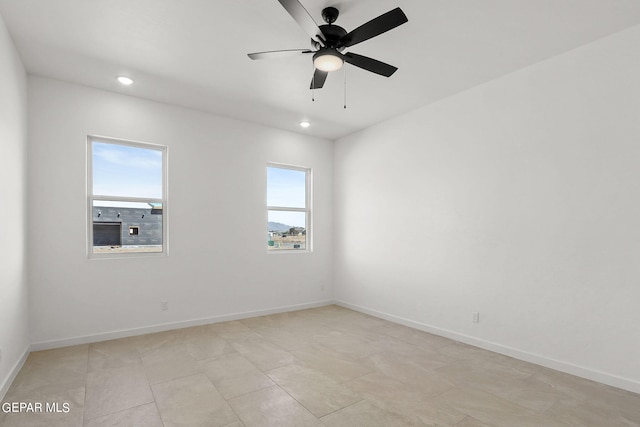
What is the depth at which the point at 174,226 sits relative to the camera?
4355 millimetres

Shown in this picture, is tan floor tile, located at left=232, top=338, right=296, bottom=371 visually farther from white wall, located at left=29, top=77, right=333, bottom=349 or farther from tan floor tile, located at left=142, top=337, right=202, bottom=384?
white wall, located at left=29, top=77, right=333, bottom=349

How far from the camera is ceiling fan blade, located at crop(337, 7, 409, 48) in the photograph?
2.11 m

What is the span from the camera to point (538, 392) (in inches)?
105

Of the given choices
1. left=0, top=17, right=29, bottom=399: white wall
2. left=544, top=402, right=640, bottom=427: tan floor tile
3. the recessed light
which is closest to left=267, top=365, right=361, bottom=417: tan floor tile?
left=544, top=402, right=640, bottom=427: tan floor tile

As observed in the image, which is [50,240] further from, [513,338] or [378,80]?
[513,338]

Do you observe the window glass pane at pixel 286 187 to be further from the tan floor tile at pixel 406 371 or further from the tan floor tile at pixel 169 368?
the tan floor tile at pixel 406 371

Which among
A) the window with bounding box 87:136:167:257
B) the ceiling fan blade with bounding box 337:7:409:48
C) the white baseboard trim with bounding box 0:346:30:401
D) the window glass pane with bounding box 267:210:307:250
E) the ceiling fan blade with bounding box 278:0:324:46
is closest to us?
the ceiling fan blade with bounding box 278:0:324:46

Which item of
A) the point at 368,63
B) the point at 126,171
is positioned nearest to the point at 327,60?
the point at 368,63

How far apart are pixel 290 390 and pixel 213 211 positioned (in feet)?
8.88

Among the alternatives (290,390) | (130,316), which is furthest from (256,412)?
(130,316)

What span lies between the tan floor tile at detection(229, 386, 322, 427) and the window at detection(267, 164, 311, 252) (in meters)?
2.77

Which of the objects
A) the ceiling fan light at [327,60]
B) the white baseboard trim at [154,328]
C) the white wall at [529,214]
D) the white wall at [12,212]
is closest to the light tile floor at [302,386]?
the white baseboard trim at [154,328]

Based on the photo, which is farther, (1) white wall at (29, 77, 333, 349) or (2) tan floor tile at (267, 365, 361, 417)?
(1) white wall at (29, 77, 333, 349)

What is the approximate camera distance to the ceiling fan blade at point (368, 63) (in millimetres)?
2638
